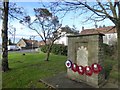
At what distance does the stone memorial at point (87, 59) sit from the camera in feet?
25.8

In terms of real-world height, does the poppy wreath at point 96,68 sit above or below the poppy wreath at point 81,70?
above

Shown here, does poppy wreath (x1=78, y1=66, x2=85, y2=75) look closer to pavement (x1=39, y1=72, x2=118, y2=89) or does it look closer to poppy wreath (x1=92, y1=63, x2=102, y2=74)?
pavement (x1=39, y1=72, x2=118, y2=89)

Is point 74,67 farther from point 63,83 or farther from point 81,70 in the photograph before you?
point 63,83

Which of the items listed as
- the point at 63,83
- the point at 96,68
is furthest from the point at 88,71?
the point at 63,83

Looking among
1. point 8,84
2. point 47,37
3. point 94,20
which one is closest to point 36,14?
point 47,37

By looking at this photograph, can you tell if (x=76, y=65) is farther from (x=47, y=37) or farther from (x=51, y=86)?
(x=47, y=37)

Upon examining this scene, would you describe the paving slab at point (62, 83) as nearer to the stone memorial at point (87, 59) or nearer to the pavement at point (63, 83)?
the pavement at point (63, 83)

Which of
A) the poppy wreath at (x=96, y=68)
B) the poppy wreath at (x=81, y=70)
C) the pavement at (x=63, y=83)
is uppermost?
the poppy wreath at (x=96, y=68)

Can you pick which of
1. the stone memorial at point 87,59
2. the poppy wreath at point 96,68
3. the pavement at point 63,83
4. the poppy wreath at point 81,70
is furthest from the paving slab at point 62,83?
the poppy wreath at point 96,68

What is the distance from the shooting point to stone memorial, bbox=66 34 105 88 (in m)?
7.88

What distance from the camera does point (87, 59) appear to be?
27.4ft

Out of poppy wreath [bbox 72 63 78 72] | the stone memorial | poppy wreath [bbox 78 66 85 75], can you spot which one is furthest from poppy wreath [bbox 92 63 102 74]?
poppy wreath [bbox 72 63 78 72]

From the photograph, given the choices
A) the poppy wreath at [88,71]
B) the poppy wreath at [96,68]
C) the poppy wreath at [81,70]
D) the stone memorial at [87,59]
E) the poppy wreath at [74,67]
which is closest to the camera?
the poppy wreath at [96,68]

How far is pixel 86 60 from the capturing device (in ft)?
27.6
